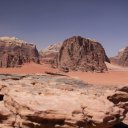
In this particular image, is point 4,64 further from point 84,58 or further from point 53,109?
point 53,109

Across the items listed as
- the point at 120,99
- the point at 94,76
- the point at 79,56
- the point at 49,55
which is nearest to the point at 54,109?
the point at 120,99

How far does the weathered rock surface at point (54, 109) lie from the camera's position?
8.42 metres

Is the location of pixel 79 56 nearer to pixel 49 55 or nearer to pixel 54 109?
pixel 49 55

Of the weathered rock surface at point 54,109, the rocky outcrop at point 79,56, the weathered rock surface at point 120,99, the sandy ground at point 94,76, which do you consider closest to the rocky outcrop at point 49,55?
the rocky outcrop at point 79,56

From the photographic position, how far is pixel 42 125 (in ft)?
27.8

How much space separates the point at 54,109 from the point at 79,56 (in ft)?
130

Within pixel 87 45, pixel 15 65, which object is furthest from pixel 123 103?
pixel 87 45

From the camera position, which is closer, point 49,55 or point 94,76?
point 94,76

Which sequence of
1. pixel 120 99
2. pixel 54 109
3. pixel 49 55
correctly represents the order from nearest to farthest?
pixel 54 109 → pixel 120 99 → pixel 49 55

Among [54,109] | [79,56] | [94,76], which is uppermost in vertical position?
[79,56]

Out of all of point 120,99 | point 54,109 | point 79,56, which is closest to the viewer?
point 54,109

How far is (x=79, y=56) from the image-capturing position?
4797 cm

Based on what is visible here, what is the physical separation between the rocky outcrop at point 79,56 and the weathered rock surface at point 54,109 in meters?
35.8

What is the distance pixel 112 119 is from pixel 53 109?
183 cm
